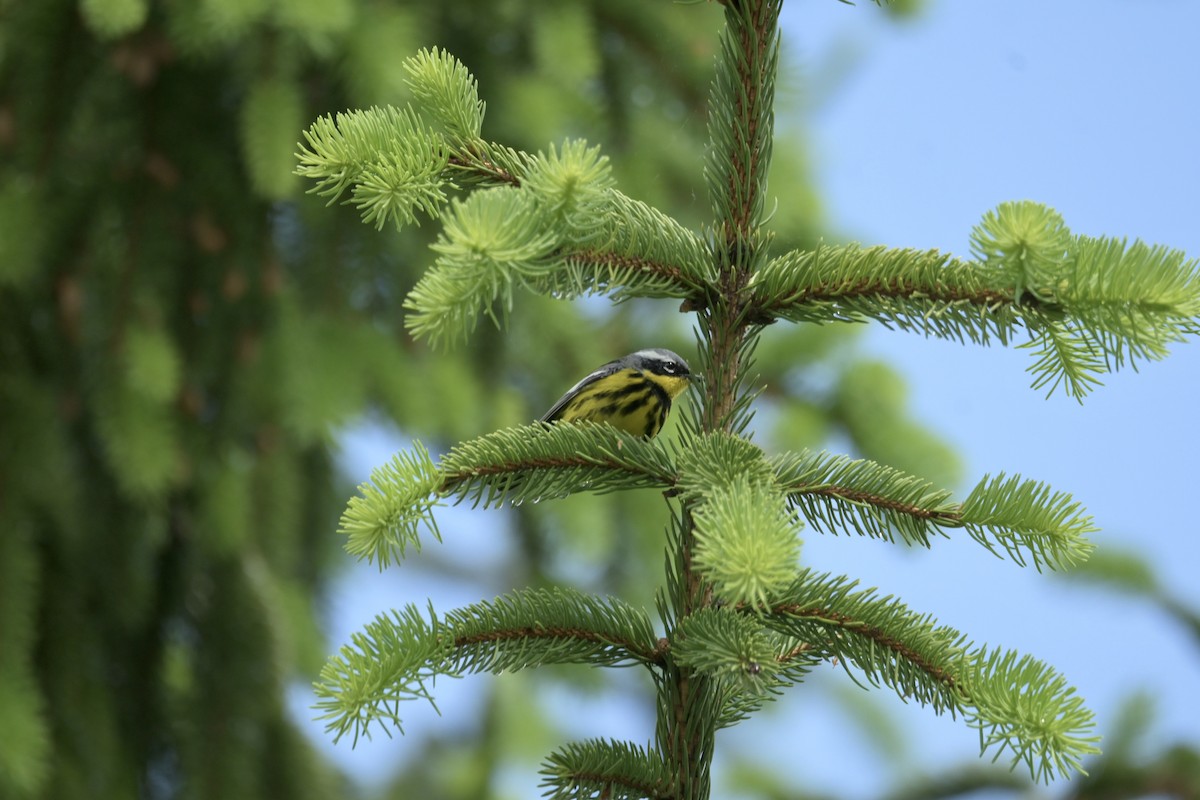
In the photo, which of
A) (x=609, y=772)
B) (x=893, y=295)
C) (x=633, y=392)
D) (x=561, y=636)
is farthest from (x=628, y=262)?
(x=633, y=392)

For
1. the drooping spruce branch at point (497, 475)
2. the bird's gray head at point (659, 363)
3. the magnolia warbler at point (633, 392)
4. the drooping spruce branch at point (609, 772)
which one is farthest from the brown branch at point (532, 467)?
the bird's gray head at point (659, 363)

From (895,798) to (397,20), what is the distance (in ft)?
8.58

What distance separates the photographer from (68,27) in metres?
3.34

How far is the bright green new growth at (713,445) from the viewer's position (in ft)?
4.16

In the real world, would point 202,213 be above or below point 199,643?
above

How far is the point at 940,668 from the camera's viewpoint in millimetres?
1366

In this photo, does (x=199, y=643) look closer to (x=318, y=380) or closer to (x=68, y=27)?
(x=318, y=380)

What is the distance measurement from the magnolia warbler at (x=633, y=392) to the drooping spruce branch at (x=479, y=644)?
974 millimetres

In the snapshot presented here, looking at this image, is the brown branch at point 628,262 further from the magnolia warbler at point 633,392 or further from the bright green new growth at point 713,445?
the magnolia warbler at point 633,392

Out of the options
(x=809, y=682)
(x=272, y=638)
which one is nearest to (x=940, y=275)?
(x=272, y=638)

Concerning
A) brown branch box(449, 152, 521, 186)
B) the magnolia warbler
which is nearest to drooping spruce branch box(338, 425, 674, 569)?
brown branch box(449, 152, 521, 186)

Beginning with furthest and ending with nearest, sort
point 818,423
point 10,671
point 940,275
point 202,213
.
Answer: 1. point 818,423
2. point 202,213
3. point 10,671
4. point 940,275

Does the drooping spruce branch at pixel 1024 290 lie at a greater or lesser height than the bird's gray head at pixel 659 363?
lesser

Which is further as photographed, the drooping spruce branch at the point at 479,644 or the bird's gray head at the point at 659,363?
the bird's gray head at the point at 659,363
